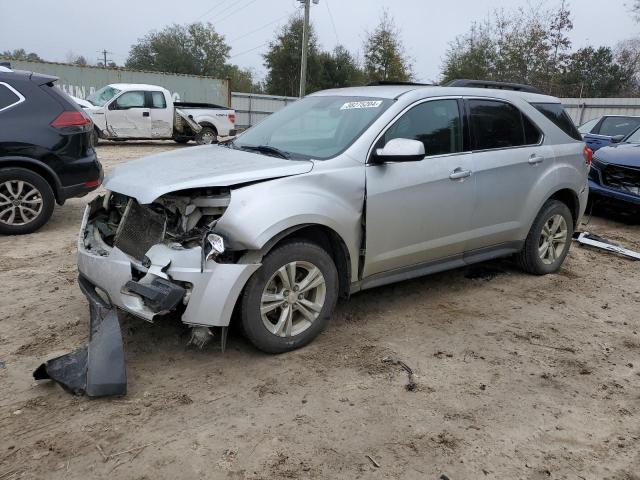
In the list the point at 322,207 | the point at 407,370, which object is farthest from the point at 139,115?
the point at 407,370

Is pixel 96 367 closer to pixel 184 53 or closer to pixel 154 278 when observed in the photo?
pixel 154 278

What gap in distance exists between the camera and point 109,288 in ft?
11.4

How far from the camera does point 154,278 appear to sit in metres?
3.29

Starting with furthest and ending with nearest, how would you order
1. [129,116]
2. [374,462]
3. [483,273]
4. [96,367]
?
[129,116] → [483,273] → [96,367] → [374,462]

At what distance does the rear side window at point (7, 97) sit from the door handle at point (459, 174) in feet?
16.2

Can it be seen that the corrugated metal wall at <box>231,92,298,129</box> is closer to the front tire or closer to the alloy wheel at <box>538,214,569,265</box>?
the alloy wheel at <box>538,214,569,265</box>

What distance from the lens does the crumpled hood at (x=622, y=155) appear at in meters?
7.95

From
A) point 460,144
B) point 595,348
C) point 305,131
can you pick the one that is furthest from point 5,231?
point 595,348

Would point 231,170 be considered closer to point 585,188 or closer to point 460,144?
point 460,144

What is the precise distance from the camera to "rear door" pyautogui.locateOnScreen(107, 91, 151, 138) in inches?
613

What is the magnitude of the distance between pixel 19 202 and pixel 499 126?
17.1 feet

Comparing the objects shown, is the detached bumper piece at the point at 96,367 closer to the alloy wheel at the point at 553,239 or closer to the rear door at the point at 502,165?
the rear door at the point at 502,165

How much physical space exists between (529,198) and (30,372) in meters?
4.22

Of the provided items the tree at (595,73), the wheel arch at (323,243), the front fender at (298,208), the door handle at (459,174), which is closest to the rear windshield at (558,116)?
the door handle at (459,174)
